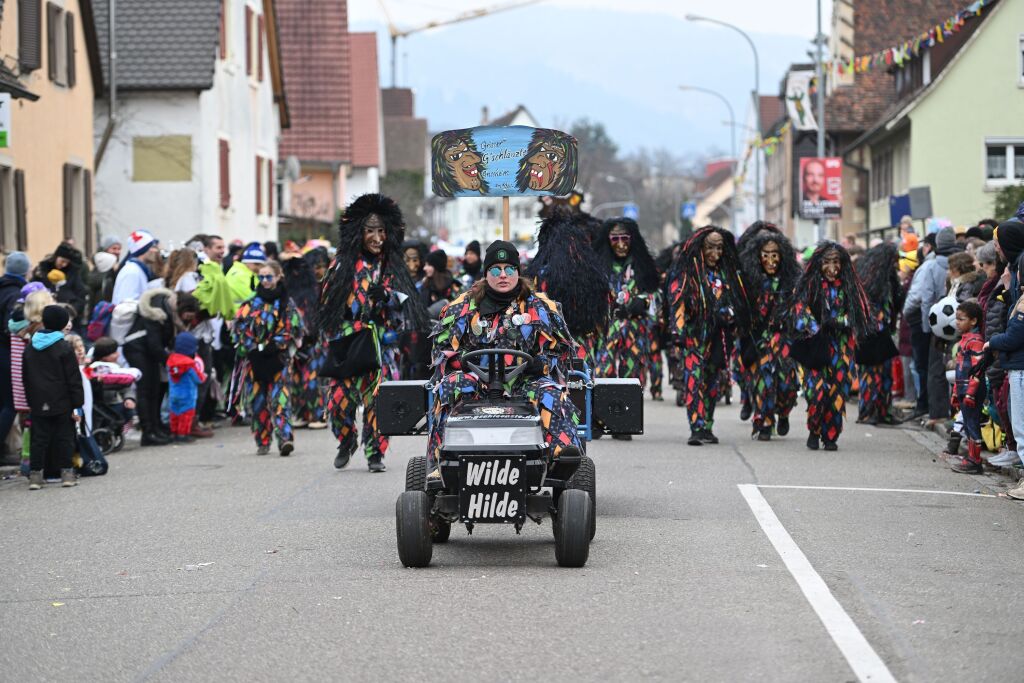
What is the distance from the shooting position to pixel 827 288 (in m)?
15.9

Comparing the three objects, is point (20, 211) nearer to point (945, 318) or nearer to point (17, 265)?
point (17, 265)

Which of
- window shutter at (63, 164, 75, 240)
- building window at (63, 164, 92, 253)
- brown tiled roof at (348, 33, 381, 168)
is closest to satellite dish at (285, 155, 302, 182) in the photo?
building window at (63, 164, 92, 253)

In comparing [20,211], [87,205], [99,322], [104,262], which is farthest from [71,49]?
[99,322]

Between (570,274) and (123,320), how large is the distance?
5147mm

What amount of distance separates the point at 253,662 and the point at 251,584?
184 cm

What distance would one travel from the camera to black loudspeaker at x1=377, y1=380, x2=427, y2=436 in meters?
10.3

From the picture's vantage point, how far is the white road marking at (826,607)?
A: 264 inches

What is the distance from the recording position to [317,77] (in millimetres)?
53594

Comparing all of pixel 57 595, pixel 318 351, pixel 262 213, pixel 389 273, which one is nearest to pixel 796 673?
pixel 57 595

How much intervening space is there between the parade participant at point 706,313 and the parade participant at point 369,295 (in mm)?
3187

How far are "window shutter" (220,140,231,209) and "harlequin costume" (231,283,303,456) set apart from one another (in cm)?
1994

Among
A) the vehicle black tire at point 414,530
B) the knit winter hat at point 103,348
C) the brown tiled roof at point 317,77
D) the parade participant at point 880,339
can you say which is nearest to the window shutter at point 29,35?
the knit winter hat at point 103,348

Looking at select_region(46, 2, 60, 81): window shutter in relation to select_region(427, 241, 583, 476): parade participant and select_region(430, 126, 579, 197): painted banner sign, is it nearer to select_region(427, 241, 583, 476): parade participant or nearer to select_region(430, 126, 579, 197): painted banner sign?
select_region(430, 126, 579, 197): painted banner sign

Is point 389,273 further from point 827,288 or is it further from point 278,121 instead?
point 278,121
